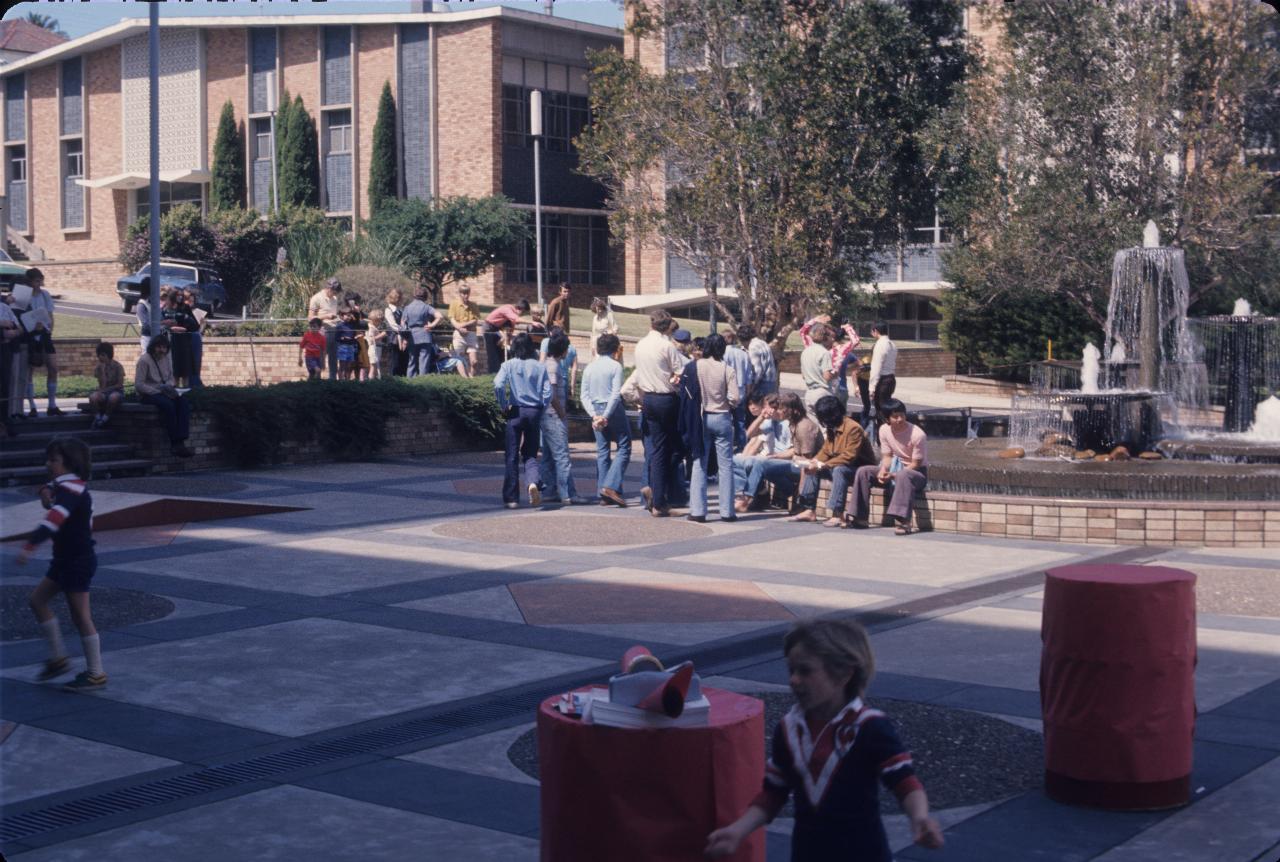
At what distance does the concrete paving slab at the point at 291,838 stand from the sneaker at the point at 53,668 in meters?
2.34

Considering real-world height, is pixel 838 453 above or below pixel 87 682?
above

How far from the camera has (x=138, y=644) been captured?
855cm

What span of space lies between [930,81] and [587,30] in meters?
27.9

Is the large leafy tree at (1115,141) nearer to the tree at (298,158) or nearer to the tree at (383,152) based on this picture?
the tree at (383,152)

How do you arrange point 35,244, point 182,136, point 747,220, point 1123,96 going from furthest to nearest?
point 35,244, point 182,136, point 1123,96, point 747,220

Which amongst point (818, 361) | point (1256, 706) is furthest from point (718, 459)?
point (1256, 706)

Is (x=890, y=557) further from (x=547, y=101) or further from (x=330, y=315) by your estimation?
(x=547, y=101)

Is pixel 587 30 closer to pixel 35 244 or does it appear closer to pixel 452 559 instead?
pixel 35 244

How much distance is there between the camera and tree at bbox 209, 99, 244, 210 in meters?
51.9

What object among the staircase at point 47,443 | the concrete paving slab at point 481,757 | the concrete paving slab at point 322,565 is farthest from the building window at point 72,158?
the concrete paving slab at point 481,757

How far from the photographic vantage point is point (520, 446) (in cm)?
1503

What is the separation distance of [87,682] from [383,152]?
43124mm

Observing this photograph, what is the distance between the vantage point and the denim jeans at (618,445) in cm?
1491

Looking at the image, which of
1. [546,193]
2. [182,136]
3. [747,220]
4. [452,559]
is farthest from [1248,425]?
[182,136]
